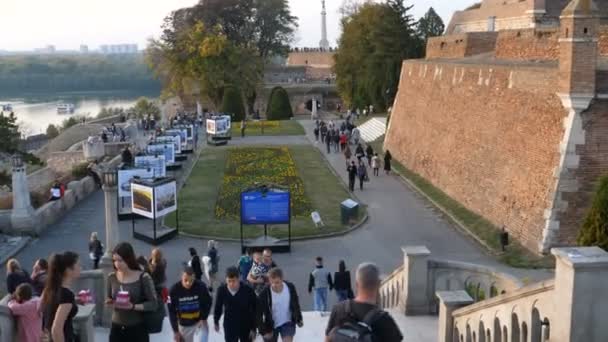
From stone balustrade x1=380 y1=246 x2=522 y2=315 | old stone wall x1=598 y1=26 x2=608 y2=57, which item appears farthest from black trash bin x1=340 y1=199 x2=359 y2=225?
stone balustrade x1=380 y1=246 x2=522 y2=315

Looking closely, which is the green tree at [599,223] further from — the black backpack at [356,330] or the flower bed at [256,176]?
the flower bed at [256,176]

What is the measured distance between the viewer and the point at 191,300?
26.0ft

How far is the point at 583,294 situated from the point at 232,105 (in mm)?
54247

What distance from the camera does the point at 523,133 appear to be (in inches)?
779

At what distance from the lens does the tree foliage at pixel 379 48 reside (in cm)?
5450

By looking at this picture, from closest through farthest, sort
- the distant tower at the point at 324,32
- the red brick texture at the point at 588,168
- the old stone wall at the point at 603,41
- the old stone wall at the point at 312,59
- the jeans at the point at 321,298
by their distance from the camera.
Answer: the jeans at the point at 321,298, the red brick texture at the point at 588,168, the old stone wall at the point at 603,41, the old stone wall at the point at 312,59, the distant tower at the point at 324,32

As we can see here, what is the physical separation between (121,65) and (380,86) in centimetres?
11839

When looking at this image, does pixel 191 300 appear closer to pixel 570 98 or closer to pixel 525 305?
pixel 525 305

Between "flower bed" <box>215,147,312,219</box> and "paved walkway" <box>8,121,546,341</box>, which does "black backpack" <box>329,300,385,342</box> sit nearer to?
"paved walkway" <box>8,121,546,341</box>

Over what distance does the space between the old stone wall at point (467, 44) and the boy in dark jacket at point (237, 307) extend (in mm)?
29302

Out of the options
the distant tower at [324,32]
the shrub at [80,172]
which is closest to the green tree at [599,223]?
the shrub at [80,172]

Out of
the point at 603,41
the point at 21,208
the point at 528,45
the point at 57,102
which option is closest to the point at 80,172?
the point at 21,208

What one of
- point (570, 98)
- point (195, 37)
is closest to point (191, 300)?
point (570, 98)

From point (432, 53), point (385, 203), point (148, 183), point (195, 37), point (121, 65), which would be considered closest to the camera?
point (148, 183)
